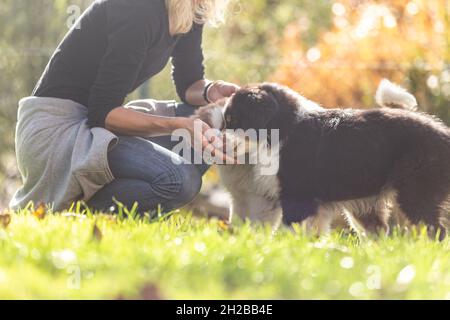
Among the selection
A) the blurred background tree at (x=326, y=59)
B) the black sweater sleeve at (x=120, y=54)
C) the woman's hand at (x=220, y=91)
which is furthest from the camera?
the blurred background tree at (x=326, y=59)

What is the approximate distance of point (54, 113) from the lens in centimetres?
398

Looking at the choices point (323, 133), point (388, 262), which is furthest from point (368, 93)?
point (388, 262)

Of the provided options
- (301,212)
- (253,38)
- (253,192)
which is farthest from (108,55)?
(253,38)

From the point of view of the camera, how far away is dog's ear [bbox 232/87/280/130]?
401 centimetres

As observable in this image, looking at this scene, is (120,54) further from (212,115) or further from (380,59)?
(380,59)

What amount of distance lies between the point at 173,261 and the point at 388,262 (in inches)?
31.8

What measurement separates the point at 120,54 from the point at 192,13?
1.85ft

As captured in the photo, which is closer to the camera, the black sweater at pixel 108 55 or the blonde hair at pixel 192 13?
the black sweater at pixel 108 55

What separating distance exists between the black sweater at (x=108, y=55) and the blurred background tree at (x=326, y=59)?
2.35 meters

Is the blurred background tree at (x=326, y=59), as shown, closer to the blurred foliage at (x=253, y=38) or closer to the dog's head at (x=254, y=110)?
the blurred foliage at (x=253, y=38)

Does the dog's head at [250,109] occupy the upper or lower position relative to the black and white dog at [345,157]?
upper

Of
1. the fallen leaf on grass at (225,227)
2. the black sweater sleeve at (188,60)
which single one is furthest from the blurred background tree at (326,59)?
the fallen leaf on grass at (225,227)

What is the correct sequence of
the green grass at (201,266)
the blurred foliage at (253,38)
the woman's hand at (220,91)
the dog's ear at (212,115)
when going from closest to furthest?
the green grass at (201,266) < the dog's ear at (212,115) < the woman's hand at (220,91) < the blurred foliage at (253,38)

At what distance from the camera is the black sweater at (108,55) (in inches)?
148
